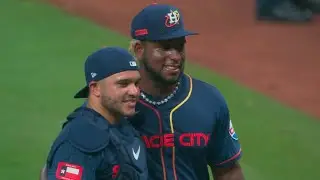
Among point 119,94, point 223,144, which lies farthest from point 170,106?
point 119,94

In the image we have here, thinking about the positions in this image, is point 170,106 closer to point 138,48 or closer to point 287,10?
point 138,48

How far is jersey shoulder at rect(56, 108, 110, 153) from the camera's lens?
3.20 m

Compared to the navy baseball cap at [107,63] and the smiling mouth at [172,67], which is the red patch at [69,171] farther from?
the smiling mouth at [172,67]

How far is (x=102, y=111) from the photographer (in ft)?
11.2

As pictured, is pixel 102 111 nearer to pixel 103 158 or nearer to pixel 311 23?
pixel 103 158

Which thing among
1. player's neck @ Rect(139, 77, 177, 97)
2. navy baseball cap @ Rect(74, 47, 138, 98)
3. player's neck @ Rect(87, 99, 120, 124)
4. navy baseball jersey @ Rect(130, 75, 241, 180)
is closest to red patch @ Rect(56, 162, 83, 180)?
player's neck @ Rect(87, 99, 120, 124)

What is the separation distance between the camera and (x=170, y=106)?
151 inches

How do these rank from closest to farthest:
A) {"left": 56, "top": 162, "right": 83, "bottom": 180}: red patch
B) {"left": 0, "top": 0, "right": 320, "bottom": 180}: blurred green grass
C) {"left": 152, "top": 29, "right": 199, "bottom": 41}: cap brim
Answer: {"left": 56, "top": 162, "right": 83, "bottom": 180}: red patch
{"left": 152, "top": 29, "right": 199, "bottom": 41}: cap brim
{"left": 0, "top": 0, "right": 320, "bottom": 180}: blurred green grass

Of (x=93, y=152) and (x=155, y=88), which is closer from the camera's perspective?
(x=93, y=152)

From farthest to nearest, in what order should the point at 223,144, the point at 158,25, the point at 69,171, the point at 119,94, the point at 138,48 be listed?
1. the point at 223,144
2. the point at 138,48
3. the point at 158,25
4. the point at 119,94
5. the point at 69,171

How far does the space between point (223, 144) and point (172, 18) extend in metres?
0.76

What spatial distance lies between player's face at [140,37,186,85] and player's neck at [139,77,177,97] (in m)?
0.07

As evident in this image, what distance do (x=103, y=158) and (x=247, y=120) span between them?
5.98 meters

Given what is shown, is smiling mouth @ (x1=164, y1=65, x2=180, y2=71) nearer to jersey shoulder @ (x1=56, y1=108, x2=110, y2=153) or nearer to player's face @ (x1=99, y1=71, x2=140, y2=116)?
player's face @ (x1=99, y1=71, x2=140, y2=116)
